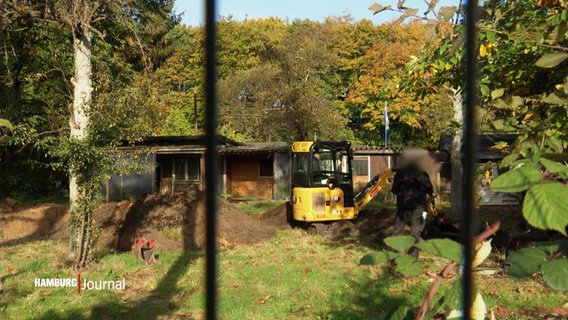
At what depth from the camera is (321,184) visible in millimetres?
12422

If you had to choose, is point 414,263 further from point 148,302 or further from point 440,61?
point 148,302

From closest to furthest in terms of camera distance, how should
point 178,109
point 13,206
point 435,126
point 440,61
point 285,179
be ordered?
point 440,61 → point 13,206 → point 285,179 → point 178,109 → point 435,126

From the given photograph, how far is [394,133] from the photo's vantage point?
1470 inches

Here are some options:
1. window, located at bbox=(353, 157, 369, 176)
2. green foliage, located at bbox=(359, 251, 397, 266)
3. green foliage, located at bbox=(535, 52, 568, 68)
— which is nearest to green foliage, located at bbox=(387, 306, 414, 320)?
green foliage, located at bbox=(359, 251, 397, 266)

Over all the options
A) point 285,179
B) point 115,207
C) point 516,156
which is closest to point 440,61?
point 516,156

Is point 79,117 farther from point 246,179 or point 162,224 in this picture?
point 246,179

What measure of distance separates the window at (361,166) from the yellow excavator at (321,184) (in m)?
13.6

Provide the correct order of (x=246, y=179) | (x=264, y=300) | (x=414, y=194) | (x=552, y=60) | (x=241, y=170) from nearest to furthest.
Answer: (x=552, y=60), (x=264, y=300), (x=414, y=194), (x=246, y=179), (x=241, y=170)

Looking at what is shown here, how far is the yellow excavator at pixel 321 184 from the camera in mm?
12312

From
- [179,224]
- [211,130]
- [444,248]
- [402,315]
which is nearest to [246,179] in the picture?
[179,224]

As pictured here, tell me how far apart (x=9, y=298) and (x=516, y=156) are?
6.53 meters

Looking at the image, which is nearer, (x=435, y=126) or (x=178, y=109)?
(x=178, y=109)

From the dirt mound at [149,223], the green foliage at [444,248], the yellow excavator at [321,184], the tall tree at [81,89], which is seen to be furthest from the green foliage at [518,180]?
the yellow excavator at [321,184]

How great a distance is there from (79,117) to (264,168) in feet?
54.0
